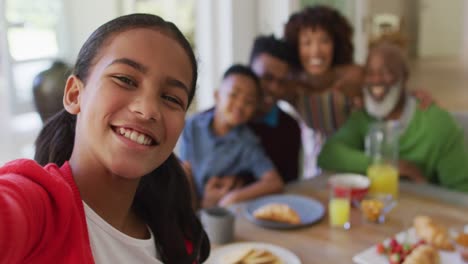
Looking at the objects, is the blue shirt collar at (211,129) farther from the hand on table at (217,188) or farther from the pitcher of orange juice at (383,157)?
the pitcher of orange juice at (383,157)

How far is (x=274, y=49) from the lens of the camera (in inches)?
78.0

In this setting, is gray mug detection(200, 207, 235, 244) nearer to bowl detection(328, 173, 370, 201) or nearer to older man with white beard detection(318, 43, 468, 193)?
bowl detection(328, 173, 370, 201)

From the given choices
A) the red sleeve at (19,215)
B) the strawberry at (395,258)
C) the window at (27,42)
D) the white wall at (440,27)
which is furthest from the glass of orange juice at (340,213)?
the white wall at (440,27)

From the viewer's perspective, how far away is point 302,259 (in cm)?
122

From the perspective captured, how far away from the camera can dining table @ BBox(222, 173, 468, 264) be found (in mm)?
1269

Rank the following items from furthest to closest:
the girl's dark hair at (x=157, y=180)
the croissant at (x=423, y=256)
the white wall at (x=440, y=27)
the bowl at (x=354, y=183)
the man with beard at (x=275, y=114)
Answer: the white wall at (x=440, y=27)
the man with beard at (x=275, y=114)
the bowl at (x=354, y=183)
the croissant at (x=423, y=256)
the girl's dark hair at (x=157, y=180)

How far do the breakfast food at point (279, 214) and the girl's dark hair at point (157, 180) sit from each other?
389mm

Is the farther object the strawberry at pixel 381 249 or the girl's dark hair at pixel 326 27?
the girl's dark hair at pixel 326 27

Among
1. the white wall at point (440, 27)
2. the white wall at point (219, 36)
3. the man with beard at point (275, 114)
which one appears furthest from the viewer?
the white wall at point (440, 27)

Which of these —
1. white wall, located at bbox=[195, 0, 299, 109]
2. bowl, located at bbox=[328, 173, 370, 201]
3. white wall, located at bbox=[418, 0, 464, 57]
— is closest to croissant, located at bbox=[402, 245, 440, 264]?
bowl, located at bbox=[328, 173, 370, 201]

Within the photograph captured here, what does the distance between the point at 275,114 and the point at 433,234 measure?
932 millimetres

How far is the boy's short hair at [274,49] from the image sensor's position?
1978 mm

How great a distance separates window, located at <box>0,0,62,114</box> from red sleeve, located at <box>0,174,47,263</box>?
1.35 m

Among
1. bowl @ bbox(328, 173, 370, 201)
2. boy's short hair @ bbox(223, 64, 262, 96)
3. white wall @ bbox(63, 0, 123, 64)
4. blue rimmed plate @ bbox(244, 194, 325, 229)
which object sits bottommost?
blue rimmed plate @ bbox(244, 194, 325, 229)
